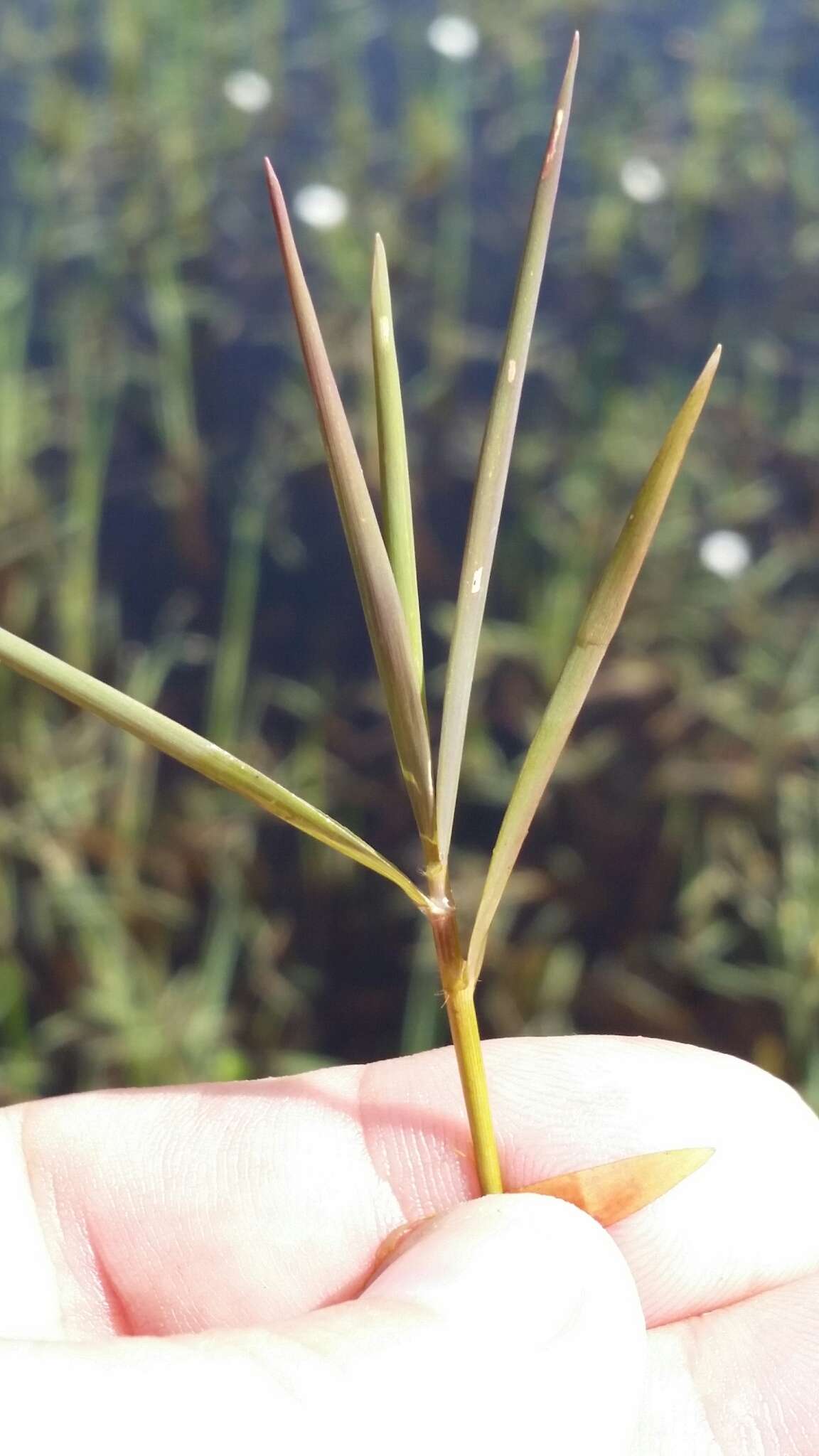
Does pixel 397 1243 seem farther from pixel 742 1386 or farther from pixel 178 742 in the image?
pixel 178 742

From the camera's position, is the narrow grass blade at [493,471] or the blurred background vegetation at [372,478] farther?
the blurred background vegetation at [372,478]

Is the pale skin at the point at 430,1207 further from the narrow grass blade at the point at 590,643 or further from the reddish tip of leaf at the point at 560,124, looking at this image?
the reddish tip of leaf at the point at 560,124

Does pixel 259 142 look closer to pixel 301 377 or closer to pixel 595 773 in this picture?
pixel 301 377

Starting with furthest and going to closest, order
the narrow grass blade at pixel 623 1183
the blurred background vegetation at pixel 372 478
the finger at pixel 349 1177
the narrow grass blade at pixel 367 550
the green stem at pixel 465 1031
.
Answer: the blurred background vegetation at pixel 372 478 < the finger at pixel 349 1177 < the narrow grass blade at pixel 623 1183 < the green stem at pixel 465 1031 < the narrow grass blade at pixel 367 550

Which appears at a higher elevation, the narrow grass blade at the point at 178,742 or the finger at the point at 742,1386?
the narrow grass blade at the point at 178,742

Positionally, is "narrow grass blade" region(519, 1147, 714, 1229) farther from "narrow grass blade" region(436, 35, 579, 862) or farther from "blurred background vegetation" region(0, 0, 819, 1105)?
"blurred background vegetation" region(0, 0, 819, 1105)

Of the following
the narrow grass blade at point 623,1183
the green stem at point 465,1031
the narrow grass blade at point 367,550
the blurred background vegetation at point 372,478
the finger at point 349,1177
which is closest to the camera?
the narrow grass blade at point 367,550

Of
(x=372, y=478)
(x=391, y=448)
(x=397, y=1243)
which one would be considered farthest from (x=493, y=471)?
(x=372, y=478)

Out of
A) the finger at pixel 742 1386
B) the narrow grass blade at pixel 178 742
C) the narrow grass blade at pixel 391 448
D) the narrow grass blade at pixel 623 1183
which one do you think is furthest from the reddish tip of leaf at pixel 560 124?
the finger at pixel 742 1386
